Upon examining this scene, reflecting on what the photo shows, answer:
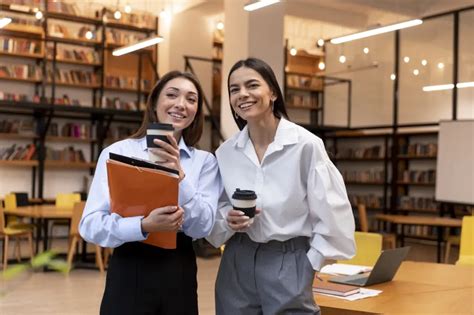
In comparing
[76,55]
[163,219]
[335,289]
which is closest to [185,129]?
[163,219]

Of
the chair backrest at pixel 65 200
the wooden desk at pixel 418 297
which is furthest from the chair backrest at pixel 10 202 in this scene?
the wooden desk at pixel 418 297

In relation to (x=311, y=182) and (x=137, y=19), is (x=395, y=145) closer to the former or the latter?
(x=137, y=19)

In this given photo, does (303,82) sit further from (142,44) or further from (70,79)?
(70,79)

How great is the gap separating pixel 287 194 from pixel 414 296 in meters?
0.97

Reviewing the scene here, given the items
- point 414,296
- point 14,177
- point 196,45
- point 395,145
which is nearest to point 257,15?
point 196,45

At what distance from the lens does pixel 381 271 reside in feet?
8.77

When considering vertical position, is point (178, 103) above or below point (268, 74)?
below

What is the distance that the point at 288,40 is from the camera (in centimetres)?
1290

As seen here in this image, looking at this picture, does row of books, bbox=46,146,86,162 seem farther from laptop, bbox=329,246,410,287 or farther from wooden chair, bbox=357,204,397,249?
laptop, bbox=329,246,410,287

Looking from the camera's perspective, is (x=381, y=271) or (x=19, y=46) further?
(x=19, y=46)

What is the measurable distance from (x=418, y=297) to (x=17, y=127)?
31.2 ft

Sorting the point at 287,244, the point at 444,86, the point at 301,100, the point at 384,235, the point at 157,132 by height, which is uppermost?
the point at 444,86

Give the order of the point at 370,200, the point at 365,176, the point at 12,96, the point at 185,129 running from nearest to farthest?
the point at 185,129
the point at 12,96
the point at 370,200
the point at 365,176

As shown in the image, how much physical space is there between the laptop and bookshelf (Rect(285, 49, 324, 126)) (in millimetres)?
10071
